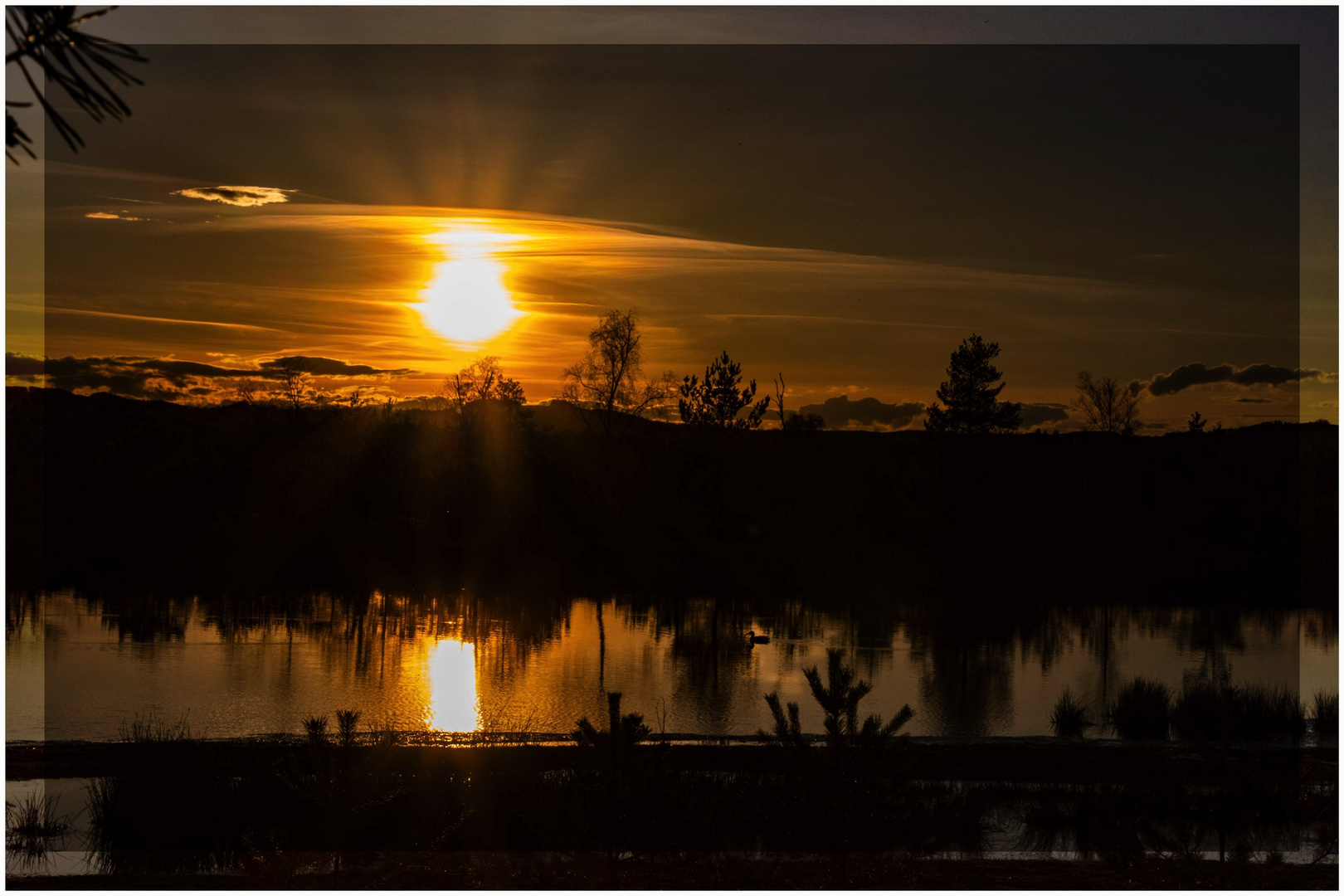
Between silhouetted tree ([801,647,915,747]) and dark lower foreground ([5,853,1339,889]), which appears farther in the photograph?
dark lower foreground ([5,853,1339,889])

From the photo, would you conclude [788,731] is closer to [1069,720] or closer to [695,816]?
[695,816]

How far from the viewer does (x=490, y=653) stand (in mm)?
23438

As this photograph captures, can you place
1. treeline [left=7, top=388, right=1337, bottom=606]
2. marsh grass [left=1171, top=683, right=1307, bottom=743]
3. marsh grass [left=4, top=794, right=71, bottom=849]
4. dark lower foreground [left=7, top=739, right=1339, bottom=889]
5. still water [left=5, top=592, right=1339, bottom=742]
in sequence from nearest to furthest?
dark lower foreground [left=7, top=739, right=1339, bottom=889]
marsh grass [left=4, top=794, right=71, bottom=849]
marsh grass [left=1171, top=683, right=1307, bottom=743]
still water [left=5, top=592, right=1339, bottom=742]
treeline [left=7, top=388, right=1337, bottom=606]

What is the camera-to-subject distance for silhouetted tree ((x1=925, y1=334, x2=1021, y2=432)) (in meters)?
54.9

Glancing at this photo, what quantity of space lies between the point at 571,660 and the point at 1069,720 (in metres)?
9.95

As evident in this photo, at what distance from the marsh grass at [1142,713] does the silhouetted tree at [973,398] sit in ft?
122

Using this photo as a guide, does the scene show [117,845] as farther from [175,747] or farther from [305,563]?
[305,563]

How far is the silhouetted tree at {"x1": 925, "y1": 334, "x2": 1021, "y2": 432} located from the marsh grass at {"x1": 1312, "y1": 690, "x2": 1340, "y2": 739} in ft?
125

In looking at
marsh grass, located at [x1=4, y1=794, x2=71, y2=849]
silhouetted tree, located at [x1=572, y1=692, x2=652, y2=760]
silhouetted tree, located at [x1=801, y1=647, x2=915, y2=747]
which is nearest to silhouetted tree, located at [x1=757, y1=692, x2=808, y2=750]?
silhouetted tree, located at [x1=801, y1=647, x2=915, y2=747]

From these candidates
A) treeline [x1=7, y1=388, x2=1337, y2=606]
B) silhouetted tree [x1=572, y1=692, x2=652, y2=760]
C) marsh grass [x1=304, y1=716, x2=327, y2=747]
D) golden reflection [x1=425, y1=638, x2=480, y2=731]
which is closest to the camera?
silhouetted tree [x1=572, y1=692, x2=652, y2=760]

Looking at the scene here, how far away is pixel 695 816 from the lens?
8094mm

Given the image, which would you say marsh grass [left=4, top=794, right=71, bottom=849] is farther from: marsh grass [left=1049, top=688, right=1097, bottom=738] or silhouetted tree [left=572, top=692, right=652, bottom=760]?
marsh grass [left=1049, top=688, right=1097, bottom=738]

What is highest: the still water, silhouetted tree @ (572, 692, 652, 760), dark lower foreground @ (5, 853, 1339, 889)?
silhouetted tree @ (572, 692, 652, 760)

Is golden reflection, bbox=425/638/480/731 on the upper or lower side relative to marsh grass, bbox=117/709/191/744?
lower
